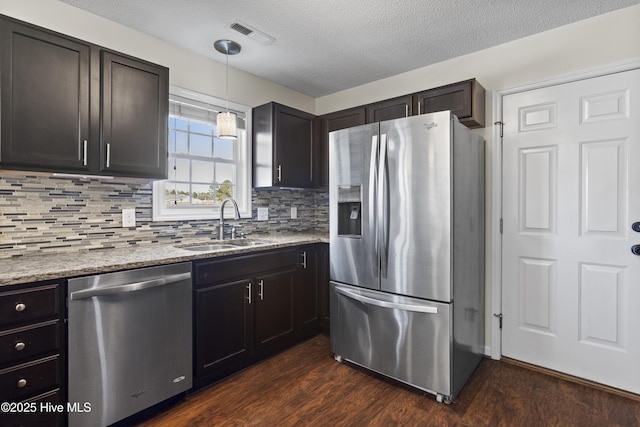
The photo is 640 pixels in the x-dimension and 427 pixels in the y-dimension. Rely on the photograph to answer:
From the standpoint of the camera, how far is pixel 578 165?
2197 millimetres

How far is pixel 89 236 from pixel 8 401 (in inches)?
39.8

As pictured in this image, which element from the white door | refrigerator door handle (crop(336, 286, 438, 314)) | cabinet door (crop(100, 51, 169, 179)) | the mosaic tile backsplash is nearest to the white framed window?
the mosaic tile backsplash

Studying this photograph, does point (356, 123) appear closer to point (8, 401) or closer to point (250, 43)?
point (250, 43)

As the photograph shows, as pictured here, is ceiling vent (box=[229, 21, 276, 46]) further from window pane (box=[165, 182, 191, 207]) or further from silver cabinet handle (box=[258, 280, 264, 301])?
silver cabinet handle (box=[258, 280, 264, 301])

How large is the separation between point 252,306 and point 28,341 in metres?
1.24

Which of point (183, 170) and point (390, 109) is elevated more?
point (390, 109)

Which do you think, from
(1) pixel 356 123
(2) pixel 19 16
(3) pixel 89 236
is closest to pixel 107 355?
(3) pixel 89 236

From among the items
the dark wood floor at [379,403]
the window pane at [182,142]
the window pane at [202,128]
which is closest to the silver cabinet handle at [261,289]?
the dark wood floor at [379,403]

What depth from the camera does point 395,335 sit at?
2131mm

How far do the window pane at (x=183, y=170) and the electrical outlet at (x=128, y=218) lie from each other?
19.1 inches

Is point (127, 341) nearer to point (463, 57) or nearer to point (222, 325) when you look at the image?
point (222, 325)

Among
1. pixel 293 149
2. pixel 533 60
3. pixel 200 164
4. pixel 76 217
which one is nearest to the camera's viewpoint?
pixel 76 217

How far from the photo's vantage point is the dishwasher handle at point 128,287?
1.54 meters

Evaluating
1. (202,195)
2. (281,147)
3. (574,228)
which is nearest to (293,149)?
(281,147)
